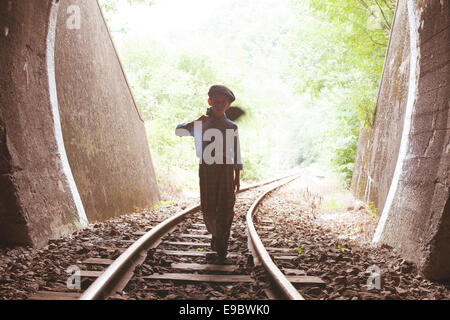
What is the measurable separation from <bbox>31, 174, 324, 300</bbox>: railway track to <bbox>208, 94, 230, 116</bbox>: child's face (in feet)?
5.97

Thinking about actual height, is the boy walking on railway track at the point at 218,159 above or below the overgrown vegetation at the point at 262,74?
below

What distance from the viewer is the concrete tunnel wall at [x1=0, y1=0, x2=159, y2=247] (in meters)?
4.07

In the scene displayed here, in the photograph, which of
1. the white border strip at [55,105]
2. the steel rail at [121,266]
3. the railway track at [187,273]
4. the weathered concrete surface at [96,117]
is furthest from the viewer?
the weathered concrete surface at [96,117]

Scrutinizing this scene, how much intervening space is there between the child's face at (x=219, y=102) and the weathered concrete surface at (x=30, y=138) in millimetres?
2437

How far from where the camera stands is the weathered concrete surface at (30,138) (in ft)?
13.2

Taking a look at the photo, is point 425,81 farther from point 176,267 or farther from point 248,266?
point 176,267

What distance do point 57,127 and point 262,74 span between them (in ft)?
64.0

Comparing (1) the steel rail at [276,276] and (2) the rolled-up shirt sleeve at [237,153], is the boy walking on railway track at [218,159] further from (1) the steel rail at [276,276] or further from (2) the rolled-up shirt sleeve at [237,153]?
(1) the steel rail at [276,276]

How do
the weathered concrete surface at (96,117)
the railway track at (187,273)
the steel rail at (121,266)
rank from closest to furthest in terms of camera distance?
the steel rail at (121,266), the railway track at (187,273), the weathered concrete surface at (96,117)

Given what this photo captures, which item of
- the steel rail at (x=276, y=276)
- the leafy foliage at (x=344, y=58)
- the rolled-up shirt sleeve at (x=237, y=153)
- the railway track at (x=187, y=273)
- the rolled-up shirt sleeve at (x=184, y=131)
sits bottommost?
the railway track at (x=187, y=273)

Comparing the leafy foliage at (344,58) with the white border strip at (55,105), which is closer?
the white border strip at (55,105)

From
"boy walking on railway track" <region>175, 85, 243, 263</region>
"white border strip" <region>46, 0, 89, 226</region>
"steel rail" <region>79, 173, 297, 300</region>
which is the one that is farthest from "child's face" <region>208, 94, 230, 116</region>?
"white border strip" <region>46, 0, 89, 226</region>

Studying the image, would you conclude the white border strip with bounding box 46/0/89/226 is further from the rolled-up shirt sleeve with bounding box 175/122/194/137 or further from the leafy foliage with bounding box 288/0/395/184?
the leafy foliage with bounding box 288/0/395/184

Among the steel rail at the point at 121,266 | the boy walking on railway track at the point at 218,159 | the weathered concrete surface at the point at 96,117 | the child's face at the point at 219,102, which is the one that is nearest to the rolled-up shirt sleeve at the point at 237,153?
the boy walking on railway track at the point at 218,159
